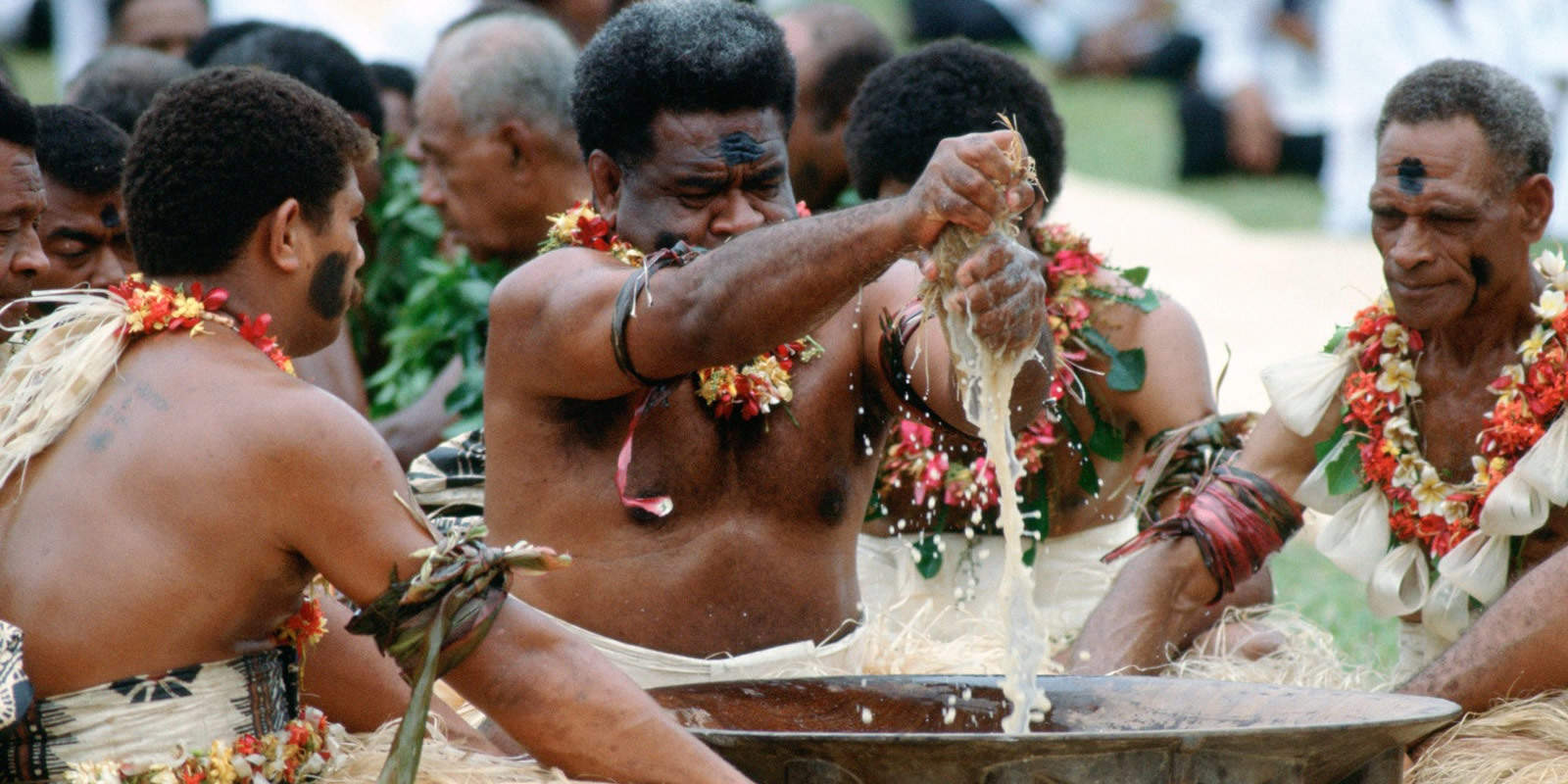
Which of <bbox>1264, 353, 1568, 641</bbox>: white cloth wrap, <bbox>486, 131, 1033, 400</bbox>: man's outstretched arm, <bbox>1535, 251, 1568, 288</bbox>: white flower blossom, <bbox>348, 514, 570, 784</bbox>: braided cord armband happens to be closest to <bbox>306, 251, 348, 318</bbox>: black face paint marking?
<bbox>486, 131, 1033, 400</bbox>: man's outstretched arm

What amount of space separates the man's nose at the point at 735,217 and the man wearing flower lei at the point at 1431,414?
1.41 meters

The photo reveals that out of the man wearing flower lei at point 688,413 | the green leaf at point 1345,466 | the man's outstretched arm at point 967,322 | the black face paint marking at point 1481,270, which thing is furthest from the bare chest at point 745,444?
the black face paint marking at point 1481,270

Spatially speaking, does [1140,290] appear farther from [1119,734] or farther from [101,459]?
[101,459]

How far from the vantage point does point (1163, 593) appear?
4480 millimetres

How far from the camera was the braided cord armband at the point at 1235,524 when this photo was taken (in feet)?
14.6

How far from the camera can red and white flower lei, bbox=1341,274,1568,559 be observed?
412 cm

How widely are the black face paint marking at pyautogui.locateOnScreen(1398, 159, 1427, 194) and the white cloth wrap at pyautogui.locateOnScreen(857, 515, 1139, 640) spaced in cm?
134

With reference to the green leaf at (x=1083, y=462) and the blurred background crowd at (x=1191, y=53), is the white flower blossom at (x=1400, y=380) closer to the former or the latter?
the green leaf at (x=1083, y=462)

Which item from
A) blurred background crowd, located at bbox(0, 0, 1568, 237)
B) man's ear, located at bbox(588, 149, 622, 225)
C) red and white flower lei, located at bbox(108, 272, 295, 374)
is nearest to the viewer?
red and white flower lei, located at bbox(108, 272, 295, 374)

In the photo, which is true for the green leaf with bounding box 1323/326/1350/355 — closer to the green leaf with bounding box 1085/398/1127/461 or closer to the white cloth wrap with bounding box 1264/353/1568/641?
the white cloth wrap with bounding box 1264/353/1568/641

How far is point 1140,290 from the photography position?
515 centimetres

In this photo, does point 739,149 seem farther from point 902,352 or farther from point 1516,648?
point 1516,648

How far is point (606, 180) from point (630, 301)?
738mm

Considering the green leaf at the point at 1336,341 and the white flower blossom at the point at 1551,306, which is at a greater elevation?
the white flower blossom at the point at 1551,306
